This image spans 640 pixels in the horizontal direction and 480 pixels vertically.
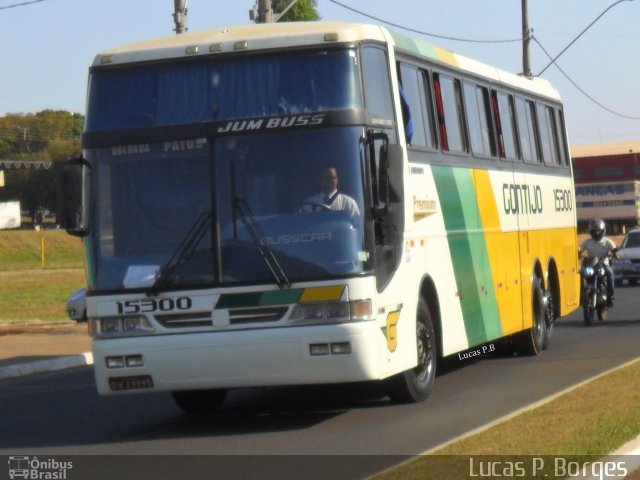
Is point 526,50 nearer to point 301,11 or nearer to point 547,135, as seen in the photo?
point 301,11

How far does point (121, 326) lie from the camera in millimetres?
11289

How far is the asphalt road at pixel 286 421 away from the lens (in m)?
9.84

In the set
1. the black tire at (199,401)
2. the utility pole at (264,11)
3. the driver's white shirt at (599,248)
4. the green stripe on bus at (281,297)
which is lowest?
the black tire at (199,401)

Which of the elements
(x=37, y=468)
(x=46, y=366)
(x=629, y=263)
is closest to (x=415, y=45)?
(x=37, y=468)

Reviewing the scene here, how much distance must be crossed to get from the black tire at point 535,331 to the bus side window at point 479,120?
7.55 feet

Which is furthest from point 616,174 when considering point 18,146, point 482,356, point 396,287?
point 396,287

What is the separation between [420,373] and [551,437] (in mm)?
3418

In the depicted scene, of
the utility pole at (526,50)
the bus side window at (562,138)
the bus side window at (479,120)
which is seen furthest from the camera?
Result: the utility pole at (526,50)

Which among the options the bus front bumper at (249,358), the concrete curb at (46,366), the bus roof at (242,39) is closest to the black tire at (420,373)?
the bus front bumper at (249,358)

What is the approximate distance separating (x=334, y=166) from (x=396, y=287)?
4.26 feet

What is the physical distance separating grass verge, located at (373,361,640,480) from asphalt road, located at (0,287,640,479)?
1.61 ft

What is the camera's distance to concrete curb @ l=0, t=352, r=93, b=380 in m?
18.4

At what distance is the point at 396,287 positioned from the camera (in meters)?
11.8

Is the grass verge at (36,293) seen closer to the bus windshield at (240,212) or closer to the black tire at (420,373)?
the black tire at (420,373)
